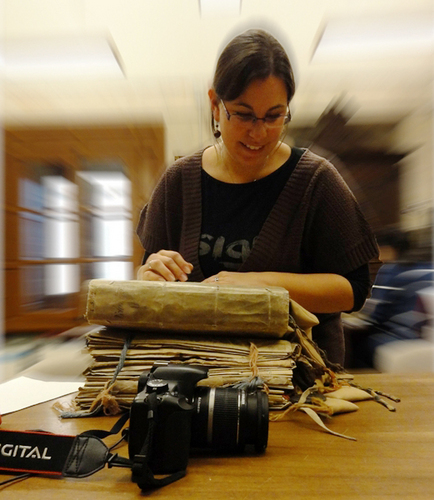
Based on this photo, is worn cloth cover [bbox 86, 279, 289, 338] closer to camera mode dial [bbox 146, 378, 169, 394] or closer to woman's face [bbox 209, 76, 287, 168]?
camera mode dial [bbox 146, 378, 169, 394]

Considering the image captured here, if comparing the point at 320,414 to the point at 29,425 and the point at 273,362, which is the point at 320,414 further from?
the point at 29,425

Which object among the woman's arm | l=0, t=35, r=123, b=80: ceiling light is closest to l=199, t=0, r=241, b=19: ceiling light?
l=0, t=35, r=123, b=80: ceiling light

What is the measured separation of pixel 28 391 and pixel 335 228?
642 millimetres

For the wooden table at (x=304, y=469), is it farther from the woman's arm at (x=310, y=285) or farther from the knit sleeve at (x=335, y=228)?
the knit sleeve at (x=335, y=228)

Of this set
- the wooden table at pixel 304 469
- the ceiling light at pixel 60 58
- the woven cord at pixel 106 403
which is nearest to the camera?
the wooden table at pixel 304 469

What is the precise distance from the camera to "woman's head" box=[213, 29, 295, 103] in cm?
78

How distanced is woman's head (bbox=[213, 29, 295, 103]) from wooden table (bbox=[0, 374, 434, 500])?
0.62 metres

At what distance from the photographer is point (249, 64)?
0.78 meters

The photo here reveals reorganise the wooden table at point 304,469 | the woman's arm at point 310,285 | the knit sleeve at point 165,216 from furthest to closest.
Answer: the knit sleeve at point 165,216 < the woman's arm at point 310,285 < the wooden table at point 304,469

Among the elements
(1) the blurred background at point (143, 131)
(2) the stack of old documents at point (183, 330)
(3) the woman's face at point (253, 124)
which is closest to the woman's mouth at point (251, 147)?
(3) the woman's face at point (253, 124)

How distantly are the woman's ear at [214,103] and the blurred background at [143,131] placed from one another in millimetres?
1046

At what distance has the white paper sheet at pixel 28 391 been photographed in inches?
22.5

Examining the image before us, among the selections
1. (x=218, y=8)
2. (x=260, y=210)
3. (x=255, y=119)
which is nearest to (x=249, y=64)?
(x=255, y=119)

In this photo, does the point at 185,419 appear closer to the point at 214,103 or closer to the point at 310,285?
the point at 310,285
